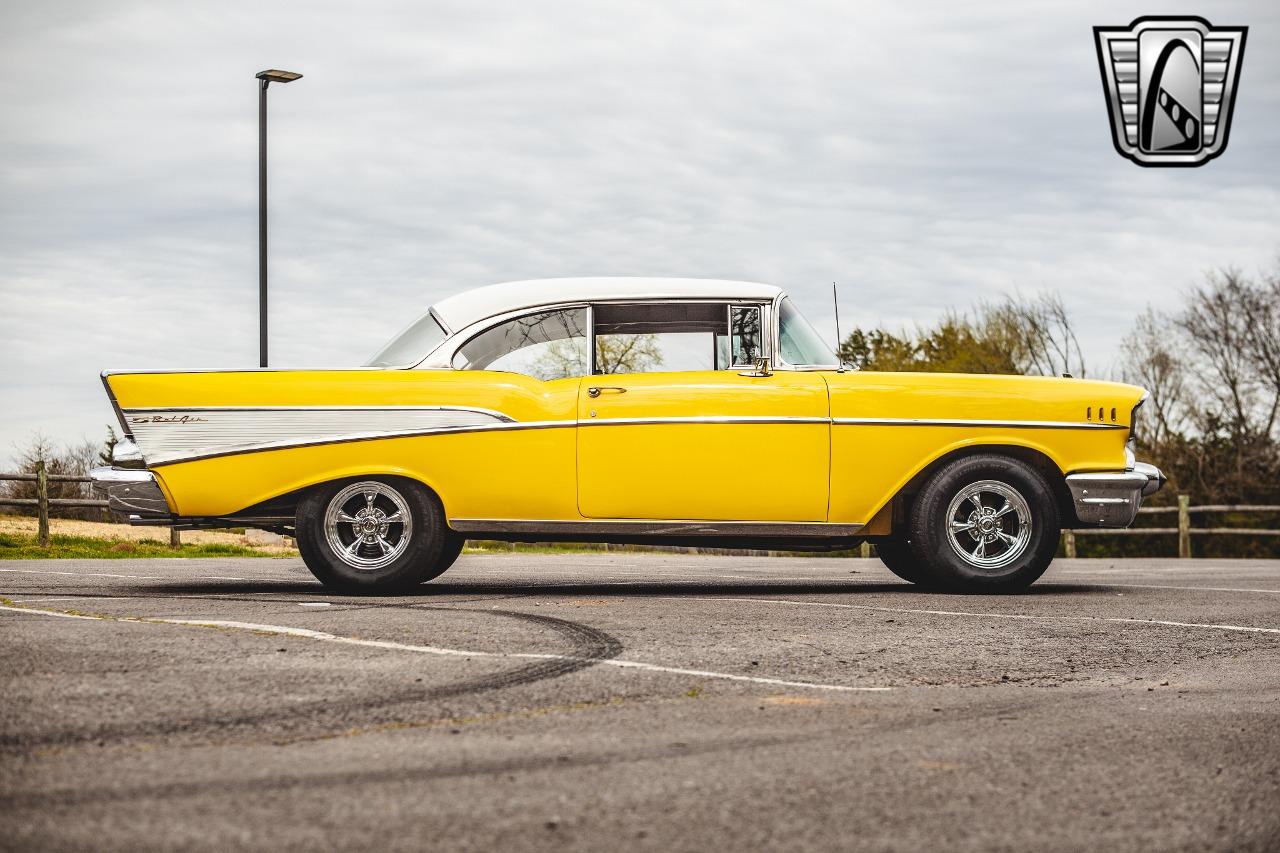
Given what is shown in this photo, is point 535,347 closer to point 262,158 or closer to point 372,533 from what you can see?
point 372,533

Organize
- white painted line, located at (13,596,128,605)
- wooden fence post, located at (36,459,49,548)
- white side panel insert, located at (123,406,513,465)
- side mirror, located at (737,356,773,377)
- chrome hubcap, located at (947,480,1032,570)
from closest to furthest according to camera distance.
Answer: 1. white painted line, located at (13,596,128,605)
2. white side panel insert, located at (123,406,513,465)
3. side mirror, located at (737,356,773,377)
4. chrome hubcap, located at (947,480,1032,570)
5. wooden fence post, located at (36,459,49,548)

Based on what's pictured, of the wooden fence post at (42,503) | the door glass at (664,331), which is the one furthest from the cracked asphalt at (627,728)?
the wooden fence post at (42,503)

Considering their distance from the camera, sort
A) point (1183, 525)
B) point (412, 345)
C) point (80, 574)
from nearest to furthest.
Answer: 1. point (412, 345)
2. point (80, 574)
3. point (1183, 525)

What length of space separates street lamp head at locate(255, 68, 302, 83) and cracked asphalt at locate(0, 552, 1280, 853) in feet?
36.2

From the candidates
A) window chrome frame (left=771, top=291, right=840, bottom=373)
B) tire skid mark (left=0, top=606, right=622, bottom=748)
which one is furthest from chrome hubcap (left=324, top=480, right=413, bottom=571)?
window chrome frame (left=771, top=291, right=840, bottom=373)

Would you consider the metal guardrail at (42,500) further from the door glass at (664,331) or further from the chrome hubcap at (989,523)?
the chrome hubcap at (989,523)

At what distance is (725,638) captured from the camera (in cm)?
570

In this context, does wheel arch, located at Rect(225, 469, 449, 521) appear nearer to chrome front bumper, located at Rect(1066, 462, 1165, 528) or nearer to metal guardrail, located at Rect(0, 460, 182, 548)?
chrome front bumper, located at Rect(1066, 462, 1165, 528)

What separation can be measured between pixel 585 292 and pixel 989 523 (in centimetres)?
271

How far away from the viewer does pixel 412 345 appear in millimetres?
8109

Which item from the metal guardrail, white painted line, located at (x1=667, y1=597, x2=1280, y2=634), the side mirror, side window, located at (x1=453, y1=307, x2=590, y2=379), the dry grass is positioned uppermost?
side window, located at (x1=453, y1=307, x2=590, y2=379)

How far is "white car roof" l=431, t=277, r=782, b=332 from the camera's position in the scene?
8195 millimetres

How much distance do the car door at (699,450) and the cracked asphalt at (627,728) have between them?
1.05 meters

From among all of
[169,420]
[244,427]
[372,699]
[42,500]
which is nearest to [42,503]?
[42,500]
